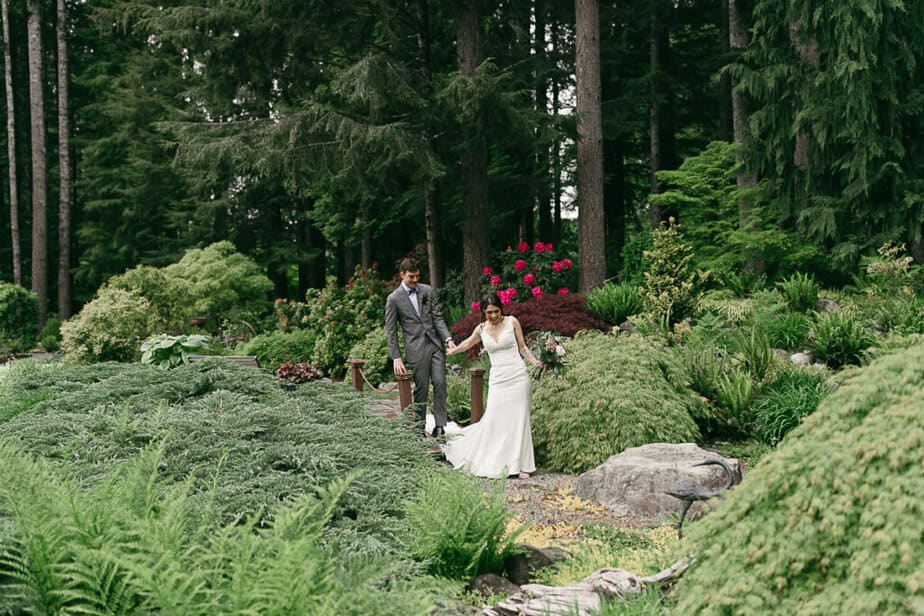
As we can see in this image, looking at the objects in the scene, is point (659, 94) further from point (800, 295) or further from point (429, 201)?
point (800, 295)

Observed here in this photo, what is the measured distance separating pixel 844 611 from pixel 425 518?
242cm

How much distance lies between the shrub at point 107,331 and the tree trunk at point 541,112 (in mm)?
7366

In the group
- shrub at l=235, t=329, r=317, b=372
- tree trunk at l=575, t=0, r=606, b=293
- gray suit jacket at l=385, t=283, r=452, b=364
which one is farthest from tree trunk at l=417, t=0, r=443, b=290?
gray suit jacket at l=385, t=283, r=452, b=364

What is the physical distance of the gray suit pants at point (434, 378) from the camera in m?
8.56

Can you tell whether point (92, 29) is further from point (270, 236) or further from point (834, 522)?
point (834, 522)

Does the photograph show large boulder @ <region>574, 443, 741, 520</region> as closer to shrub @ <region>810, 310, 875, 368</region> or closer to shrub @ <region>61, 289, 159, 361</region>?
shrub @ <region>810, 310, 875, 368</region>

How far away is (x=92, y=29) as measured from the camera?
29.5m

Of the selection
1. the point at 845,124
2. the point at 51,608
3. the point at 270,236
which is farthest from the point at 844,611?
the point at 270,236

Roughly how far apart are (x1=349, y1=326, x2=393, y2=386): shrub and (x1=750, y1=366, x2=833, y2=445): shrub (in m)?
6.80

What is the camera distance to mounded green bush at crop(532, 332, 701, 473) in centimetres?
755

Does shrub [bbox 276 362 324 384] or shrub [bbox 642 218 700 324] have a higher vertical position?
shrub [bbox 642 218 700 324]

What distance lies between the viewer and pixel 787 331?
34.6 feet

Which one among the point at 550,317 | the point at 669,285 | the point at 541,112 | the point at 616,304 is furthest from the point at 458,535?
the point at 541,112

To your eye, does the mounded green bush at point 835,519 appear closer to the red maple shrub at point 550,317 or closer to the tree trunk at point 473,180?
the red maple shrub at point 550,317
